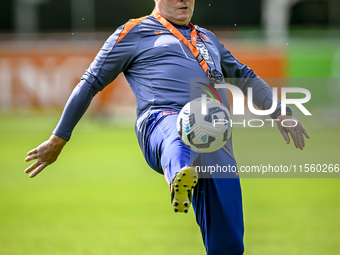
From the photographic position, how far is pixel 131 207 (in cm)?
826

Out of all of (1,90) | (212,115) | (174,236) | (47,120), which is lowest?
(47,120)

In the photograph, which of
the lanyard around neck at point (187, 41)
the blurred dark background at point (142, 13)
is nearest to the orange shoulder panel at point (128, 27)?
the lanyard around neck at point (187, 41)

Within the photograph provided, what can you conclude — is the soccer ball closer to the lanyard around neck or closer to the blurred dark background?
the lanyard around neck

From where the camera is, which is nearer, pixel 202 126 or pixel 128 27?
pixel 202 126

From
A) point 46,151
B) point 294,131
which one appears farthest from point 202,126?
point 46,151

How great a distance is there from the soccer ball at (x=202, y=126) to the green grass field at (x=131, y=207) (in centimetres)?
233

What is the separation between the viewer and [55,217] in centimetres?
754

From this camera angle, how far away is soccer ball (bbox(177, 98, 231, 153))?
350 cm

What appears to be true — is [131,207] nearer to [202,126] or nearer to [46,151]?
[46,151]

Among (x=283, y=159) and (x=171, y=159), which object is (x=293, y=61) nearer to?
(x=283, y=159)

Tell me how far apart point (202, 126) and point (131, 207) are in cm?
496

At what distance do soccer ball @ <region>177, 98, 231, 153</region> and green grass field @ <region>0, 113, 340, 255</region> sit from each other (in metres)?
2.33

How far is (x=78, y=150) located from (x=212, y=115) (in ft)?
37.8

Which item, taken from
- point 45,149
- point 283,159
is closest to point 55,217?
point 45,149
